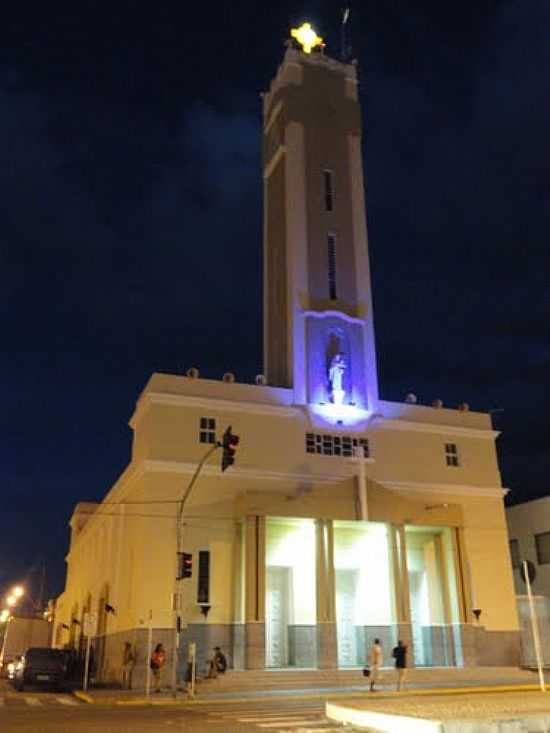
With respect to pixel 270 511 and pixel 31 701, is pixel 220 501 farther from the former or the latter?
pixel 31 701

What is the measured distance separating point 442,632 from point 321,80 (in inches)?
1238

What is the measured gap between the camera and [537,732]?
11156mm

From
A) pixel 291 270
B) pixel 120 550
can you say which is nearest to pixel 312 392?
pixel 291 270

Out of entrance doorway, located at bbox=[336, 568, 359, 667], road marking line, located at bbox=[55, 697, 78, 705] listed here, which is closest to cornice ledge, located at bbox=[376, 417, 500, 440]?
entrance doorway, located at bbox=[336, 568, 359, 667]

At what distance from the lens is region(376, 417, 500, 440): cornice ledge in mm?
37594

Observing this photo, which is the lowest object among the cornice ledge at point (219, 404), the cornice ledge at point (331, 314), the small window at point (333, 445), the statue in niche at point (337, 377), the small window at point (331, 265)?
the small window at point (333, 445)

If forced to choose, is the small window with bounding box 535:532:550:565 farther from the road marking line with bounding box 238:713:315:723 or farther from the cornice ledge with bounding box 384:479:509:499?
the road marking line with bounding box 238:713:315:723

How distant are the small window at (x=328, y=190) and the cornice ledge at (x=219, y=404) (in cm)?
1243

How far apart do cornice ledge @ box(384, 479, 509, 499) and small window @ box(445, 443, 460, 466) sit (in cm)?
126

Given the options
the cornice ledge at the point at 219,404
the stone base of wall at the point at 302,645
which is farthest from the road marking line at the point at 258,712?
the cornice ledge at the point at 219,404

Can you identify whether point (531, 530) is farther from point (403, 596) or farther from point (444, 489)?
point (403, 596)

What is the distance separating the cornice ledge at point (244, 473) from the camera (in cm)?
3216

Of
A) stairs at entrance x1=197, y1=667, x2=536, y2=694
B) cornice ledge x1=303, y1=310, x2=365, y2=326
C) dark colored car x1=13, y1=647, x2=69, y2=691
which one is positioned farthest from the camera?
cornice ledge x1=303, y1=310, x2=365, y2=326

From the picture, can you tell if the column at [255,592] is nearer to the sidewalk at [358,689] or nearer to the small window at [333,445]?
the sidewalk at [358,689]
